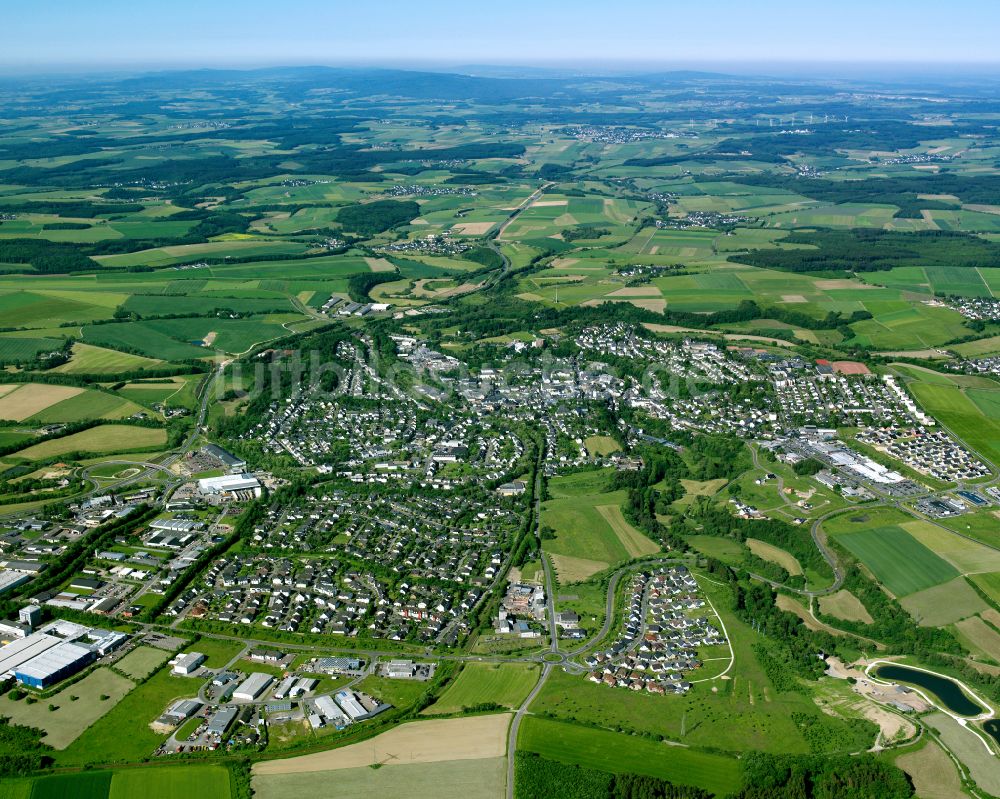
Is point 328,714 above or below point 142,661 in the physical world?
above

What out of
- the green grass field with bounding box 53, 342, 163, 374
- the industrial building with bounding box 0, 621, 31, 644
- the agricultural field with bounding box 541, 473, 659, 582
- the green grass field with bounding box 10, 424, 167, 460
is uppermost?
the industrial building with bounding box 0, 621, 31, 644

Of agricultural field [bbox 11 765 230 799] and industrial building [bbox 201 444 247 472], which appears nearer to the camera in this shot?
agricultural field [bbox 11 765 230 799]

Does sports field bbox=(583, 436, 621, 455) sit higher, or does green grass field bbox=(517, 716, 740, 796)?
green grass field bbox=(517, 716, 740, 796)

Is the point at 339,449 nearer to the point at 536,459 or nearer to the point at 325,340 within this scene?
the point at 536,459

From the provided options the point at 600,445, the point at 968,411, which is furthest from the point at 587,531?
the point at 968,411

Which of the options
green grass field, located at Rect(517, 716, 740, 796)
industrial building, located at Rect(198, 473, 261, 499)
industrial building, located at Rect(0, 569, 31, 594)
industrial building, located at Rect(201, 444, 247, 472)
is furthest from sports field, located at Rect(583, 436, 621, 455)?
industrial building, located at Rect(0, 569, 31, 594)

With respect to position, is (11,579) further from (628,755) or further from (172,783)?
(628,755)

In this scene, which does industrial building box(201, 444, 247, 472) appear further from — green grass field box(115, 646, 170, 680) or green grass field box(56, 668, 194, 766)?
green grass field box(56, 668, 194, 766)
